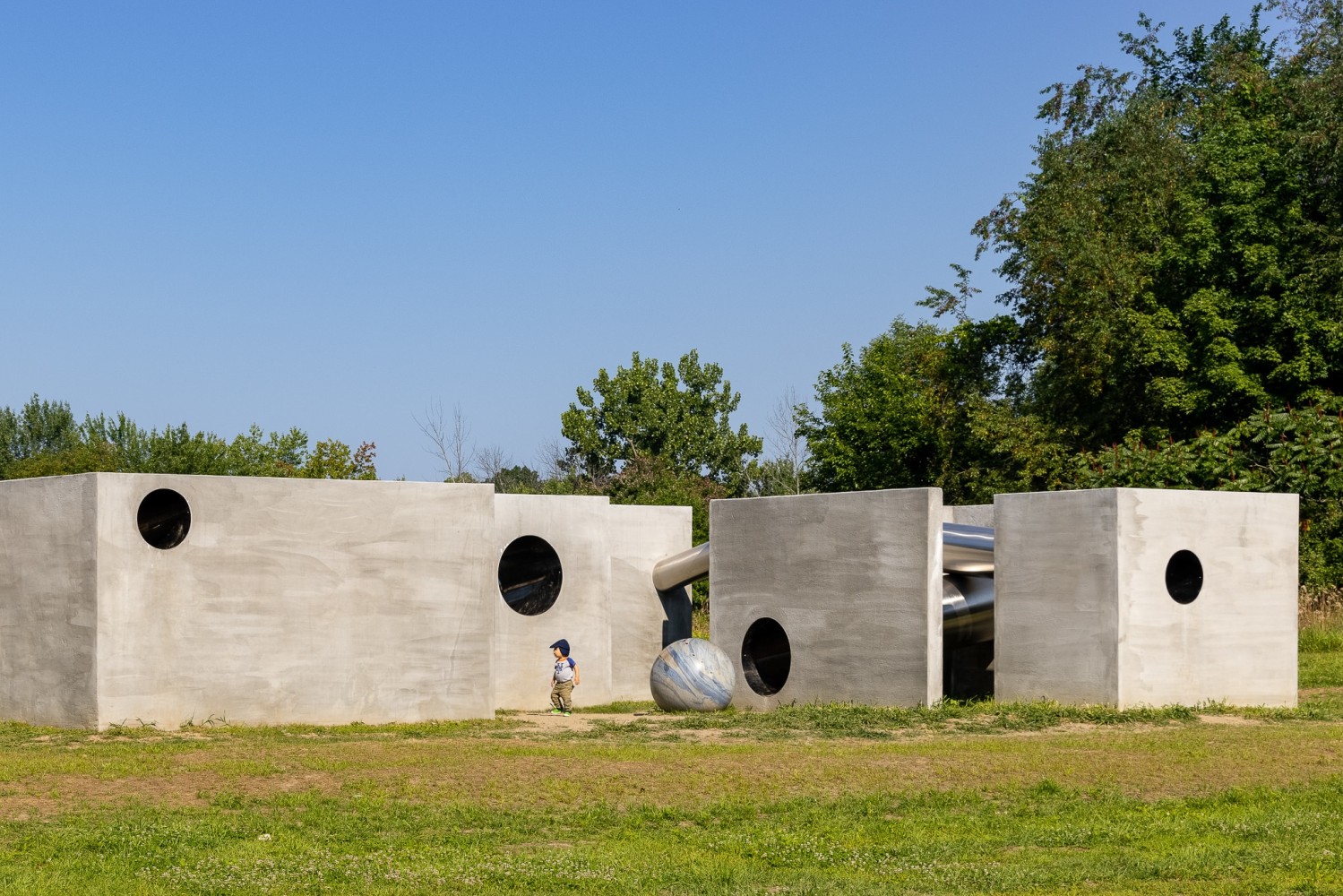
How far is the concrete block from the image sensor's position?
56.9ft

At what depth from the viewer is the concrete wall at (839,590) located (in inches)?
711

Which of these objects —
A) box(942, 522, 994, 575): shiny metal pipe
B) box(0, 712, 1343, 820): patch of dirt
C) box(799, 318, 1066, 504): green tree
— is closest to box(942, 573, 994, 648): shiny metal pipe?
box(942, 522, 994, 575): shiny metal pipe

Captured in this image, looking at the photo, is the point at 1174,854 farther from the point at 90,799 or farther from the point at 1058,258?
the point at 1058,258

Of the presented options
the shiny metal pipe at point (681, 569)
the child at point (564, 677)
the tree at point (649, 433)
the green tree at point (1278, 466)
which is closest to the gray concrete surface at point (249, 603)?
the child at point (564, 677)

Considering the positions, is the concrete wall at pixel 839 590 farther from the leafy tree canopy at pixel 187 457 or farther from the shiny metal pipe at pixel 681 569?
the leafy tree canopy at pixel 187 457

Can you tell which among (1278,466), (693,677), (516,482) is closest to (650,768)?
(693,677)

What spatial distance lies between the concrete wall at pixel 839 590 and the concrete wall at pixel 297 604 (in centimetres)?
398

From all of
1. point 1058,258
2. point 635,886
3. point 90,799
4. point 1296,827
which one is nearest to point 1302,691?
point 1296,827

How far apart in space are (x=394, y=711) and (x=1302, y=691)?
1285 cm

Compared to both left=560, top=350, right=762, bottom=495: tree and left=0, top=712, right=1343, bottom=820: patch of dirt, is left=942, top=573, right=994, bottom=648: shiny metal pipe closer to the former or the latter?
left=0, top=712, right=1343, bottom=820: patch of dirt

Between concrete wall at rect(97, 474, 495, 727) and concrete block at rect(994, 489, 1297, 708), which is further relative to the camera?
concrete block at rect(994, 489, 1297, 708)

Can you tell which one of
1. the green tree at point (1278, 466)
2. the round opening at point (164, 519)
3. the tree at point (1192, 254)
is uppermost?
the tree at point (1192, 254)

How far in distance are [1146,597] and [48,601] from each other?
1335 cm

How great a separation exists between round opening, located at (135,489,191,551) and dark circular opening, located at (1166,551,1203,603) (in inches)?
484
